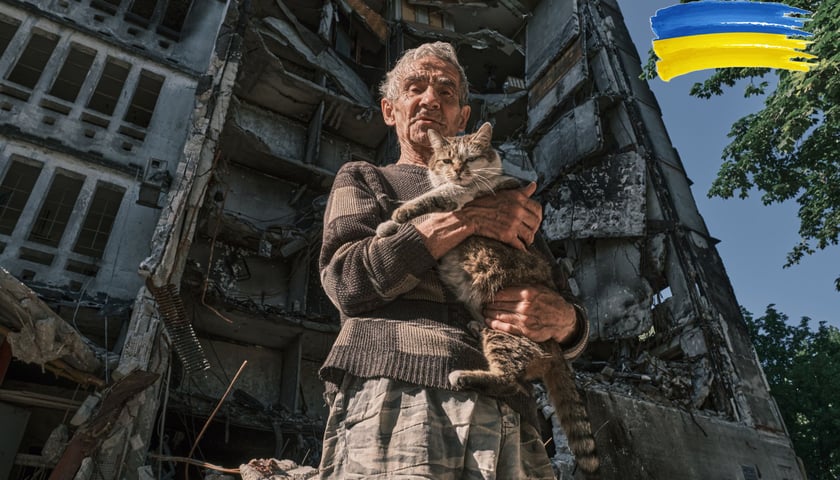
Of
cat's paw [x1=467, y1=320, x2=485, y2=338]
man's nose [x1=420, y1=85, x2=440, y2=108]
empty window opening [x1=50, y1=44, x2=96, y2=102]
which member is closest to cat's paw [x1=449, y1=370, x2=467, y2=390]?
cat's paw [x1=467, y1=320, x2=485, y2=338]

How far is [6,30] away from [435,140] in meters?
14.4

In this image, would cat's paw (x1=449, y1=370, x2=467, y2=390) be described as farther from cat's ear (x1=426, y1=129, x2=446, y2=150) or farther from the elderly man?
cat's ear (x1=426, y1=129, x2=446, y2=150)

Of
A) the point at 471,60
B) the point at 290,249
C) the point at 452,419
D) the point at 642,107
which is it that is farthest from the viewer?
the point at 471,60

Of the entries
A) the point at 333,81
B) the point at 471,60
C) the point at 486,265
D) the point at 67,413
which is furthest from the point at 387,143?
the point at 486,265

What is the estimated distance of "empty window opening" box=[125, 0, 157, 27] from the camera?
13859 mm

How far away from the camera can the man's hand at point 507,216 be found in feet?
7.64

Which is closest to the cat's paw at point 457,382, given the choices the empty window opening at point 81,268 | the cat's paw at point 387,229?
the cat's paw at point 387,229

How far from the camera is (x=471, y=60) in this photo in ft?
76.0

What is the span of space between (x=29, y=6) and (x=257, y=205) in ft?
25.0

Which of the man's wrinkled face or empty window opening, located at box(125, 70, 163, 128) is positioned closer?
the man's wrinkled face

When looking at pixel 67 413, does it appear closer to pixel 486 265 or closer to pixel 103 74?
pixel 103 74

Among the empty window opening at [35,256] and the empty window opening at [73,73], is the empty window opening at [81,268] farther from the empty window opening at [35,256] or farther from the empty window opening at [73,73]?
the empty window opening at [73,73]

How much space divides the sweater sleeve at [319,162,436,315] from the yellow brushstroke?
6160mm

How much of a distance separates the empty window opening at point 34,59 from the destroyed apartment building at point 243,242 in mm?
43
